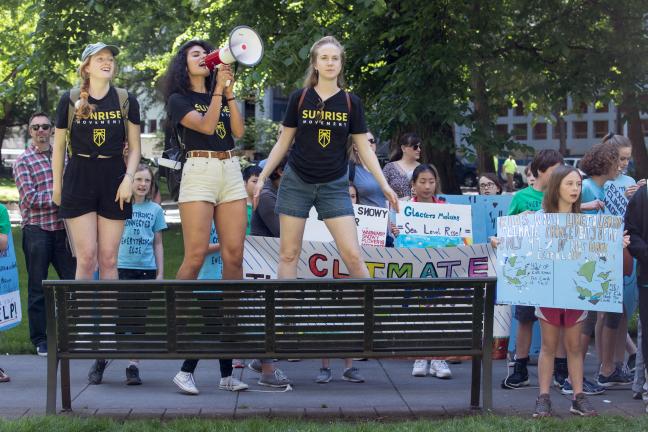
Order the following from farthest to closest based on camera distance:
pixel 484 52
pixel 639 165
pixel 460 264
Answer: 1. pixel 639 165
2. pixel 484 52
3. pixel 460 264

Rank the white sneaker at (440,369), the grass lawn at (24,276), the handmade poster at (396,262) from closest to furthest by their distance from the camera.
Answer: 1. the white sneaker at (440,369)
2. the handmade poster at (396,262)
3. the grass lawn at (24,276)

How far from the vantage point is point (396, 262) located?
7.90m

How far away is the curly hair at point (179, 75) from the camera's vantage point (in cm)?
644

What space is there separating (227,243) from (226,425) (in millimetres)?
1350

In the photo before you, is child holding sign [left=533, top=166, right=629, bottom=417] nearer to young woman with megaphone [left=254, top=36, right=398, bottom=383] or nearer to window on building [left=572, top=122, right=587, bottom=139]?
young woman with megaphone [left=254, top=36, right=398, bottom=383]

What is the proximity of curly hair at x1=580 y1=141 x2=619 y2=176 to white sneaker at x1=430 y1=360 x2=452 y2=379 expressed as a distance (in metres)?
1.81

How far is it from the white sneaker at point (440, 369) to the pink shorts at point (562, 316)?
134 centimetres

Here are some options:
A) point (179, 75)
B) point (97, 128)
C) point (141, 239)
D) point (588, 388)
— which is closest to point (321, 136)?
point (179, 75)

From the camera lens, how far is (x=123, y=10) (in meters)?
15.4

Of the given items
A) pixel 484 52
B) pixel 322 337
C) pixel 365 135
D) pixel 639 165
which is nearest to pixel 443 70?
pixel 484 52

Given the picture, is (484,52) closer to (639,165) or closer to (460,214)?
(460,214)

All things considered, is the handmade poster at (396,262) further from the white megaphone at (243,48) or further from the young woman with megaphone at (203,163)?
the white megaphone at (243,48)

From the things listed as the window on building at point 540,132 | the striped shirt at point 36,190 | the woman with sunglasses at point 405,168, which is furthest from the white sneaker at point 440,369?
the window on building at point 540,132

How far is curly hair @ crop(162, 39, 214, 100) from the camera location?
6.44 meters
